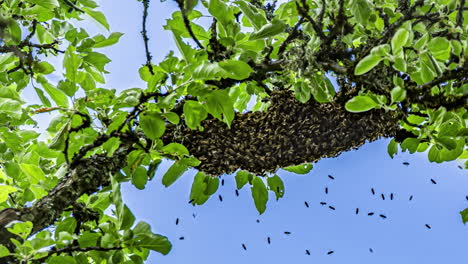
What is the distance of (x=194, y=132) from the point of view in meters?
2.84

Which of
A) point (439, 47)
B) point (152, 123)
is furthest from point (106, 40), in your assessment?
point (439, 47)

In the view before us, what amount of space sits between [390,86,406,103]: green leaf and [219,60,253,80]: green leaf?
76 centimetres

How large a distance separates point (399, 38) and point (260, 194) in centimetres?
141

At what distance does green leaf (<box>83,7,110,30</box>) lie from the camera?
2.84 meters

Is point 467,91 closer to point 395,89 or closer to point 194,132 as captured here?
point 395,89

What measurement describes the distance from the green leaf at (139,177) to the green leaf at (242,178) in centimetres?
67

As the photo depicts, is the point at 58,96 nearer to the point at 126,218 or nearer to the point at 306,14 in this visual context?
the point at 126,218

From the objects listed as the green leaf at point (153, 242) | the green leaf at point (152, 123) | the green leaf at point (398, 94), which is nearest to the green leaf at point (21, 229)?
the green leaf at point (153, 242)

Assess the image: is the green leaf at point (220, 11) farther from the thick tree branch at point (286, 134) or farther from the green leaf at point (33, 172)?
the green leaf at point (33, 172)

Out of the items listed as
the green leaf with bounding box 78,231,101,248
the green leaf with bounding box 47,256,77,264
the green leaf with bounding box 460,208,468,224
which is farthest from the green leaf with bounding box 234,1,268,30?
the green leaf with bounding box 460,208,468,224

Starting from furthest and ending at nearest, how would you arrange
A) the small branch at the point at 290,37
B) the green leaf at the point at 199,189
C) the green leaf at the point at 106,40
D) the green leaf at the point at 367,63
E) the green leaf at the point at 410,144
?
the green leaf at the point at 199,189 < the green leaf at the point at 106,40 < the green leaf at the point at 410,144 < the small branch at the point at 290,37 < the green leaf at the point at 367,63

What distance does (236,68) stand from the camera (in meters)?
2.25

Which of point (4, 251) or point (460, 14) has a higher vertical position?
point (460, 14)

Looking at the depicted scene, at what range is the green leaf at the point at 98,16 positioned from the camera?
284cm
